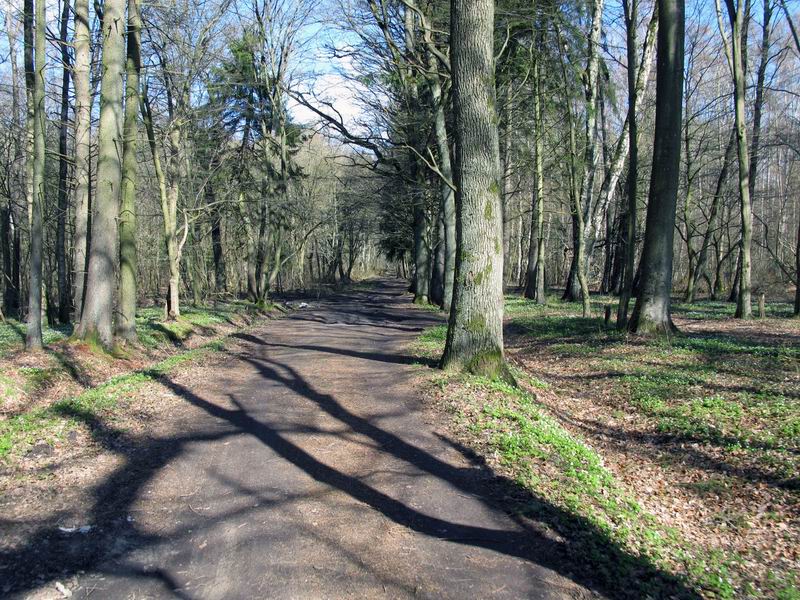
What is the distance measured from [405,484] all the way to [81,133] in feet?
45.2

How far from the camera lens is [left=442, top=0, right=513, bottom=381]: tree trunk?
30.9 feet

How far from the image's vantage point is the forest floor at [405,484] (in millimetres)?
4117

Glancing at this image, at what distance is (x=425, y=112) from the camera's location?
2308 centimetres

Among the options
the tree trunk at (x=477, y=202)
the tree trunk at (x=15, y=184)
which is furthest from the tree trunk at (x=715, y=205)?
the tree trunk at (x=15, y=184)

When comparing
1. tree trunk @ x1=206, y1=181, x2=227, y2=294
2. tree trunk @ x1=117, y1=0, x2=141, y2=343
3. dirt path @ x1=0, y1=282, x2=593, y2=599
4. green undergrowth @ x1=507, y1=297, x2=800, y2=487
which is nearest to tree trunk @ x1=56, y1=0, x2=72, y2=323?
tree trunk @ x1=117, y1=0, x2=141, y2=343

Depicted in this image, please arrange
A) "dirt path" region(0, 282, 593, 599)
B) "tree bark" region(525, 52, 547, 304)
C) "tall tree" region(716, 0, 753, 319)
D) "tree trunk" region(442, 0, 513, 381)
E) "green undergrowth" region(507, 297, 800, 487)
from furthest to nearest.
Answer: "tree bark" region(525, 52, 547, 304) < "tall tree" region(716, 0, 753, 319) < "tree trunk" region(442, 0, 513, 381) < "green undergrowth" region(507, 297, 800, 487) < "dirt path" region(0, 282, 593, 599)

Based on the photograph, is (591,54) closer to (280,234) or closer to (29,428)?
(280,234)

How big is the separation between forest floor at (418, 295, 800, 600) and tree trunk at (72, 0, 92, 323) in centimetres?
954

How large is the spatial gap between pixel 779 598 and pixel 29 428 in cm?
738

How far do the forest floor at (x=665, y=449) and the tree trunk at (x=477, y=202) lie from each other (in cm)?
76

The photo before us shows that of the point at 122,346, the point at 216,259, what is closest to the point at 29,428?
the point at 122,346

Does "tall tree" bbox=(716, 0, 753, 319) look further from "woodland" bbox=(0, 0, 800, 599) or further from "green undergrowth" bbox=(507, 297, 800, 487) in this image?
"green undergrowth" bbox=(507, 297, 800, 487)

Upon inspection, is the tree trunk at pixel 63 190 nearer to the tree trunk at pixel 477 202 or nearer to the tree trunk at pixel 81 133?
the tree trunk at pixel 81 133

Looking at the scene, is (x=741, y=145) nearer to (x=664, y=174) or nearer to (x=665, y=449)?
(x=664, y=174)
